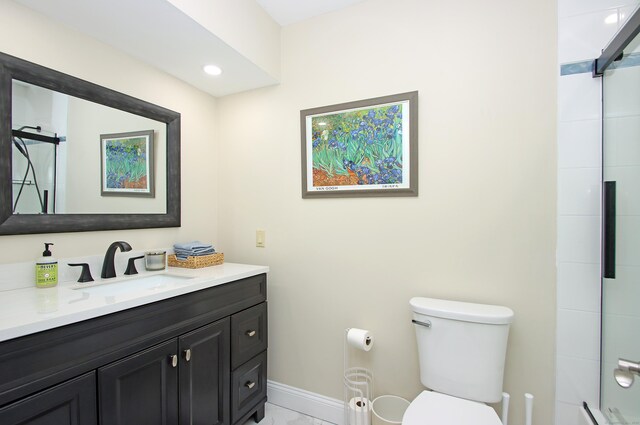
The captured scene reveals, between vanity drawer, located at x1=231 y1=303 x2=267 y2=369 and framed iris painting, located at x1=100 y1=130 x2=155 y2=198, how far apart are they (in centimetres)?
92

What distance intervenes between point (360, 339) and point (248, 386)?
701 millimetres

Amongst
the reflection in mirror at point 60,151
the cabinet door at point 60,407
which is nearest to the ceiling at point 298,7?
the reflection in mirror at point 60,151

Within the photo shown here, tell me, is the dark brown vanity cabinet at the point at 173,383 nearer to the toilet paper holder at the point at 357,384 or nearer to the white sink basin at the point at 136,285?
the white sink basin at the point at 136,285

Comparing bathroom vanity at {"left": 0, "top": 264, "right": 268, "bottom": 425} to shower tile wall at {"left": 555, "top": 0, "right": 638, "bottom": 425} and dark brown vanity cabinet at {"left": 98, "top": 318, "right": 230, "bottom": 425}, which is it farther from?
shower tile wall at {"left": 555, "top": 0, "right": 638, "bottom": 425}

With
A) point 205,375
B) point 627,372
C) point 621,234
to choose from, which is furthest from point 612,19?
point 205,375

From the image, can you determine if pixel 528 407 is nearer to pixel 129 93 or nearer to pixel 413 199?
pixel 413 199

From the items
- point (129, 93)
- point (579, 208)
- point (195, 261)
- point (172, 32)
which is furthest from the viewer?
point (195, 261)

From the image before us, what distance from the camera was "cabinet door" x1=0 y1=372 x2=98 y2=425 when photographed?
859 millimetres

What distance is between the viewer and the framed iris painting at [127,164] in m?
1.62

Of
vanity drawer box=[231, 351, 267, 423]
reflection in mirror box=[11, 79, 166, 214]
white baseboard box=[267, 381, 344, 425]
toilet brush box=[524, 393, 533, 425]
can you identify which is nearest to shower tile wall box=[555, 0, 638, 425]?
toilet brush box=[524, 393, 533, 425]

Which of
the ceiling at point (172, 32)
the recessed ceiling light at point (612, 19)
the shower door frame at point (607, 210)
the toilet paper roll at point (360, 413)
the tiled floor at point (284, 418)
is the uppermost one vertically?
the ceiling at point (172, 32)

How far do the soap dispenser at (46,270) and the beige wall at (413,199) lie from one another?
1.04m

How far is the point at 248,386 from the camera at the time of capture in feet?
5.66

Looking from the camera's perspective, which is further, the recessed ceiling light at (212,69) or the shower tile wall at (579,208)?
the recessed ceiling light at (212,69)
